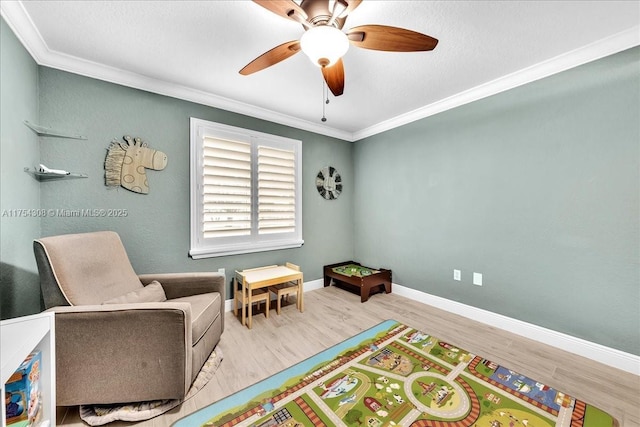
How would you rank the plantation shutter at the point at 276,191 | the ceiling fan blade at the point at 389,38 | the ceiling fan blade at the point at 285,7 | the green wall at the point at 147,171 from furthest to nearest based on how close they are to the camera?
1. the plantation shutter at the point at 276,191
2. the green wall at the point at 147,171
3. the ceiling fan blade at the point at 389,38
4. the ceiling fan blade at the point at 285,7

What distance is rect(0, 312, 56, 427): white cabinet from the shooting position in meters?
0.89

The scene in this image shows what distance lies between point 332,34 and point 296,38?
0.68 m

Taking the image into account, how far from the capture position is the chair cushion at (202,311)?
162 cm

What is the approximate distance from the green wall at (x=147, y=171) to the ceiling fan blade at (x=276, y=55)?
4.18ft

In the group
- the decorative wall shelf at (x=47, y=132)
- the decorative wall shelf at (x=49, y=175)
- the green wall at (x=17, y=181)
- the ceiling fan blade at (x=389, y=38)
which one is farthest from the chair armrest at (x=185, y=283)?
the ceiling fan blade at (x=389, y=38)

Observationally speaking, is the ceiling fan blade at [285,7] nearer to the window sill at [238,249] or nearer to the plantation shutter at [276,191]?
the plantation shutter at [276,191]

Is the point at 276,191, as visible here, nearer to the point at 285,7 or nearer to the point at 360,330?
the point at 360,330

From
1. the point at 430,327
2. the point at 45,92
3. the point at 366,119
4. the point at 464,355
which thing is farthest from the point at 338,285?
the point at 45,92

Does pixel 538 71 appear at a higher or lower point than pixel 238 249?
higher

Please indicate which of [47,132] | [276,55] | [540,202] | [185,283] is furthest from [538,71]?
[47,132]

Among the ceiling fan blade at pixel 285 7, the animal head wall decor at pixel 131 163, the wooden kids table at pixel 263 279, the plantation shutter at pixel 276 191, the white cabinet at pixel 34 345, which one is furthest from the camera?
the plantation shutter at pixel 276 191

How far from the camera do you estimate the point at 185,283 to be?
208cm

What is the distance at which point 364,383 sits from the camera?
1.69m

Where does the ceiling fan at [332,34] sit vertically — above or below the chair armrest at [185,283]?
above
